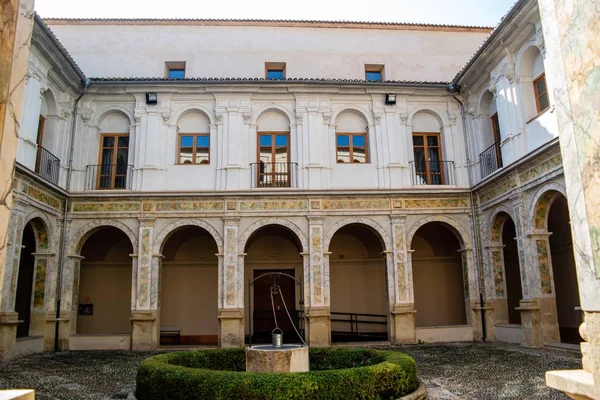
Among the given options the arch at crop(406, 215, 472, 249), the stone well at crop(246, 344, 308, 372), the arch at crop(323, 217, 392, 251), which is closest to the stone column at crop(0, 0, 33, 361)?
the stone well at crop(246, 344, 308, 372)

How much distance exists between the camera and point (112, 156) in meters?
15.2

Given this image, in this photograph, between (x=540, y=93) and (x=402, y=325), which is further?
(x=402, y=325)

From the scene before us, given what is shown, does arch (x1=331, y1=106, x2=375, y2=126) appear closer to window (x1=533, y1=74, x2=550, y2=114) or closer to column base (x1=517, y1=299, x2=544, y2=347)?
window (x1=533, y1=74, x2=550, y2=114)

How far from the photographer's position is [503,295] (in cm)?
1434

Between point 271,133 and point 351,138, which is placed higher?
point 271,133

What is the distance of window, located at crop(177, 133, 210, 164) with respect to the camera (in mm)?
15102

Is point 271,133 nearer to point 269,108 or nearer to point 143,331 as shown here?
point 269,108

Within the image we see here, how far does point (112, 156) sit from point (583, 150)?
1423 centimetres

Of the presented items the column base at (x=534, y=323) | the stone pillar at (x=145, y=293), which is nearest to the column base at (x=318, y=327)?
the stone pillar at (x=145, y=293)

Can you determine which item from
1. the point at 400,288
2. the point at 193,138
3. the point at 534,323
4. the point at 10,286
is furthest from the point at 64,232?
the point at 534,323

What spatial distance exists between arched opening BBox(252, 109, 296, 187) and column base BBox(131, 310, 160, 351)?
16.0 ft

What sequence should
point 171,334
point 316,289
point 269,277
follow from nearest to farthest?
point 316,289 < point 171,334 < point 269,277

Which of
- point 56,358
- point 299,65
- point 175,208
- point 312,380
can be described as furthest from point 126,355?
point 299,65

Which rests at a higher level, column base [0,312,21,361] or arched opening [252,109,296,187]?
arched opening [252,109,296,187]
